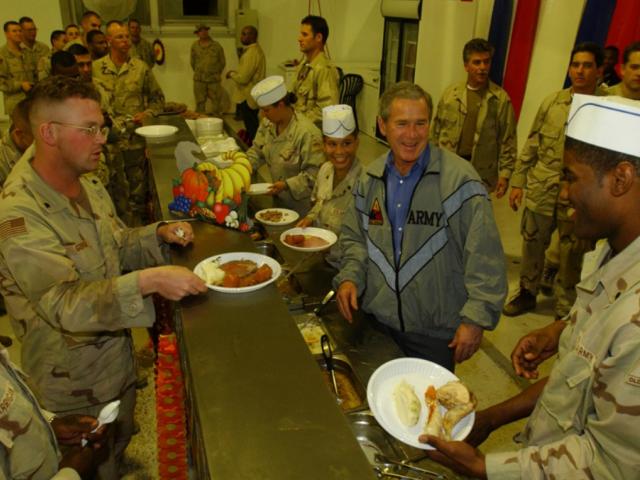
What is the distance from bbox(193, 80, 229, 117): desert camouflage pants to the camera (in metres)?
9.58

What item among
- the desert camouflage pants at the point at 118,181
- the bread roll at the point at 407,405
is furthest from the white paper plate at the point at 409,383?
the desert camouflage pants at the point at 118,181

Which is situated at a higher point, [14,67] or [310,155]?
[14,67]

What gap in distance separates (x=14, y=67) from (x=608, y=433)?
815cm

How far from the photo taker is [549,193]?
3.65 meters

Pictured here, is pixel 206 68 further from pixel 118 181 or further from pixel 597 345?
pixel 597 345

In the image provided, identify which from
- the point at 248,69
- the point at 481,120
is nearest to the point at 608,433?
the point at 481,120

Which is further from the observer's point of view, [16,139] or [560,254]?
[560,254]

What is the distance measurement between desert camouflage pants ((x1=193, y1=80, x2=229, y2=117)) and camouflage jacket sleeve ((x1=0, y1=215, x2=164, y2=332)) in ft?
28.0

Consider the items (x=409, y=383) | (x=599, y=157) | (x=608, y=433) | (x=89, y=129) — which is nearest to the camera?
(x=608, y=433)

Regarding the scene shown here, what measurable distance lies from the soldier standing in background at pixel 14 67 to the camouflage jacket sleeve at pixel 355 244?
6432 millimetres

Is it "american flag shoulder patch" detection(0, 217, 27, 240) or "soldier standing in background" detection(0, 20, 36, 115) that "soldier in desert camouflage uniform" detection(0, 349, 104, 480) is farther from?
"soldier standing in background" detection(0, 20, 36, 115)

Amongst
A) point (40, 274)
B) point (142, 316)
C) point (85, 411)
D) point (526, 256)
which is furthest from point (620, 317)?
point (526, 256)

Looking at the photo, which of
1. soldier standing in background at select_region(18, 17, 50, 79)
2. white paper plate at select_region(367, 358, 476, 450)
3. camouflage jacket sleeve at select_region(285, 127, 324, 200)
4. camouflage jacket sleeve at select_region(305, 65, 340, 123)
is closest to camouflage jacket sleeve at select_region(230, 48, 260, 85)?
soldier standing in background at select_region(18, 17, 50, 79)

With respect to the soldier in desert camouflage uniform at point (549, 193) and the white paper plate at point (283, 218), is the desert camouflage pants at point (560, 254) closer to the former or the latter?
the soldier in desert camouflage uniform at point (549, 193)
